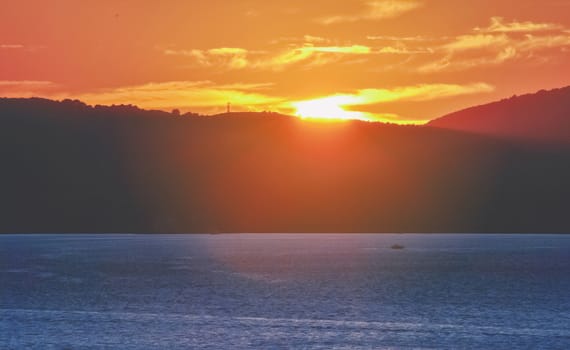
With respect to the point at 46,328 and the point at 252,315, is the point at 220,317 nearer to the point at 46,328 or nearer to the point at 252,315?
the point at 252,315

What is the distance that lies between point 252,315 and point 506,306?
2645cm

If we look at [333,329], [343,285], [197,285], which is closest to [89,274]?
[197,285]

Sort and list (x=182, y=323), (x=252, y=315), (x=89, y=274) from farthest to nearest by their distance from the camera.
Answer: (x=89, y=274) < (x=252, y=315) < (x=182, y=323)

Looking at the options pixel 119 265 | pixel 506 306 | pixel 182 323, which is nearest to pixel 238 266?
pixel 119 265

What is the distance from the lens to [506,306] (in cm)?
9219

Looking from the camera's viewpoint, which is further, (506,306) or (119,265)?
(119,265)

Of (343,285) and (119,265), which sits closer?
(343,285)

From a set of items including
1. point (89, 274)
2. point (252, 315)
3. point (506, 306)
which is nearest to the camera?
point (252, 315)

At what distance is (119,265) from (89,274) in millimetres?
32061

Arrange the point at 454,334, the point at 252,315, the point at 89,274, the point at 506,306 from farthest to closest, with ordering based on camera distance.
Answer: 1. the point at 89,274
2. the point at 506,306
3. the point at 252,315
4. the point at 454,334

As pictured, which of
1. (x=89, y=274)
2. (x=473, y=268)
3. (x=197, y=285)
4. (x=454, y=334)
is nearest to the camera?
(x=454, y=334)

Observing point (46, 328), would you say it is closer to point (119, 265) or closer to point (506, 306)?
point (506, 306)

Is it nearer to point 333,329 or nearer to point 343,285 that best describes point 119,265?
point 343,285

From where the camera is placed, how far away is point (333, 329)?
7219 cm
